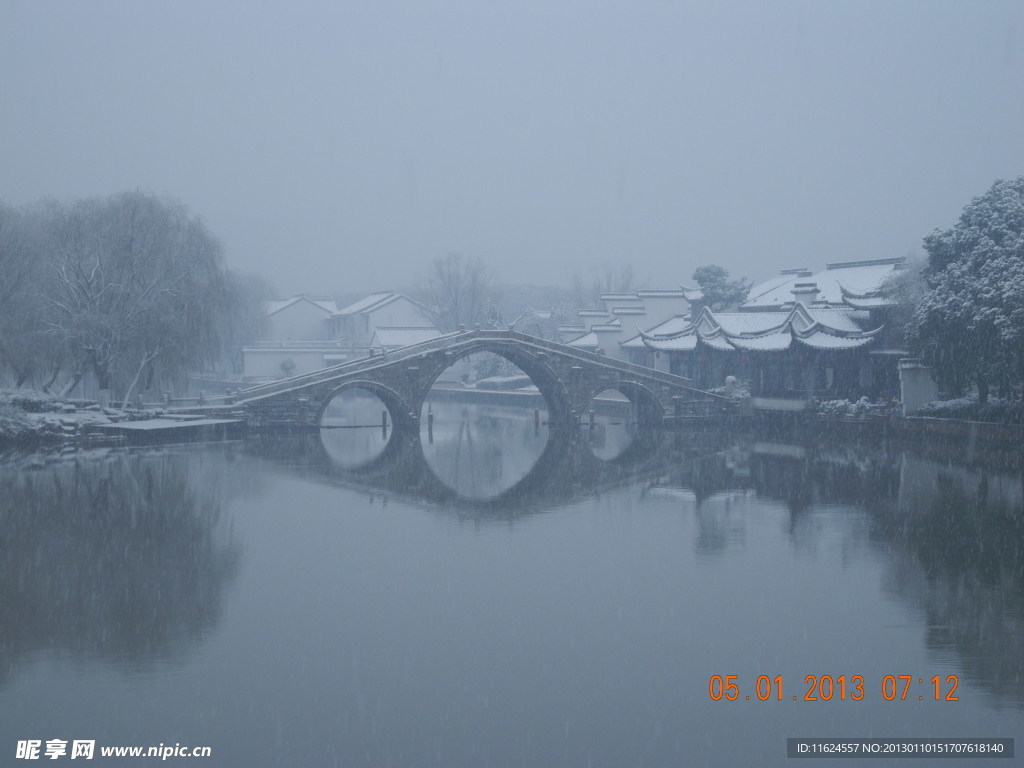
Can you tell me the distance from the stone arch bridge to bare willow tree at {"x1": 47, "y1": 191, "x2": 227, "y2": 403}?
2.47 meters

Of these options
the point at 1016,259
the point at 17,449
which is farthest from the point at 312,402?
the point at 1016,259

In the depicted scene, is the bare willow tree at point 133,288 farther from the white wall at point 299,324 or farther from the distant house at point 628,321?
the white wall at point 299,324

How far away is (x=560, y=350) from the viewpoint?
32688 mm

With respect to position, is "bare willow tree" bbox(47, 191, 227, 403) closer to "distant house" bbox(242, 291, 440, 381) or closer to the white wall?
"distant house" bbox(242, 291, 440, 381)

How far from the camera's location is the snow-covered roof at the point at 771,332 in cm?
3350

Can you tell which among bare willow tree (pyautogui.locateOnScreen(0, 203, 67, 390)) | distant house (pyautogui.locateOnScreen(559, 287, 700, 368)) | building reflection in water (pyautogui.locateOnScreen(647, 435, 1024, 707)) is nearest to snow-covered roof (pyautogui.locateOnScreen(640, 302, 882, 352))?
distant house (pyautogui.locateOnScreen(559, 287, 700, 368))

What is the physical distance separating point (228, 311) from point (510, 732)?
2415cm

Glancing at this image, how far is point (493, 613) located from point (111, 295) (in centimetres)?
1951

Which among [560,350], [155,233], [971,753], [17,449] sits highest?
[155,233]

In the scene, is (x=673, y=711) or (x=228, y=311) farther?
(x=228, y=311)

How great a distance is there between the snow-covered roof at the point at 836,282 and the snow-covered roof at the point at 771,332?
148 cm

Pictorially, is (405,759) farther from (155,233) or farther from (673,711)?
(155,233)

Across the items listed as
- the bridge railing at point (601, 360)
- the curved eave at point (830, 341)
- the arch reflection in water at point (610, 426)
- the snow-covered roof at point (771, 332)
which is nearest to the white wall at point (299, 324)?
the arch reflection in water at point (610, 426)

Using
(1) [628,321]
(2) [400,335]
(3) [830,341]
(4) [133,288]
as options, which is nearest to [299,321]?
(2) [400,335]
